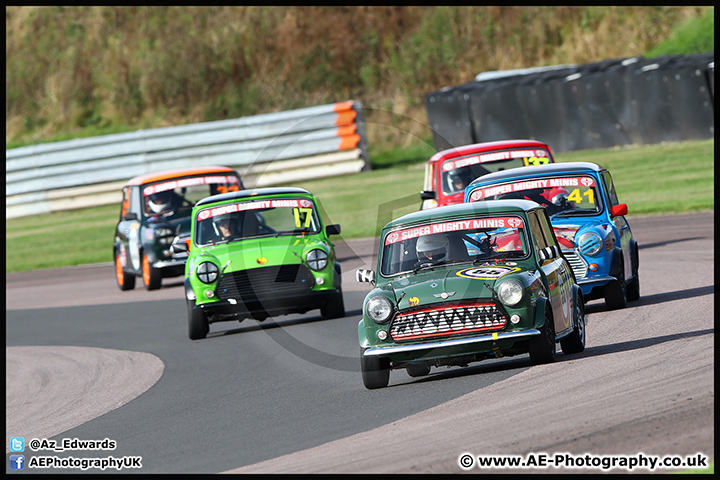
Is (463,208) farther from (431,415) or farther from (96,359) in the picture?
(96,359)

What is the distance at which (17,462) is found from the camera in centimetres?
813

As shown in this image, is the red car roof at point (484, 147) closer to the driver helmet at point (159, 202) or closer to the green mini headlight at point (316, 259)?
the green mini headlight at point (316, 259)

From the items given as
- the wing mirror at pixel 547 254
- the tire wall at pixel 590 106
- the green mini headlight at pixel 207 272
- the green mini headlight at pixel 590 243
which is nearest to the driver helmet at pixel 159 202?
the green mini headlight at pixel 207 272

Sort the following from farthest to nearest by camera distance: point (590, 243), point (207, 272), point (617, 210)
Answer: point (207, 272)
point (617, 210)
point (590, 243)

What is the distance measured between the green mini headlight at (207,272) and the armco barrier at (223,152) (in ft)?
62.0

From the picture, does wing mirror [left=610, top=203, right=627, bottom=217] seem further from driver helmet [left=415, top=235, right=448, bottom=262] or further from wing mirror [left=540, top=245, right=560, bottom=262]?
driver helmet [left=415, top=235, right=448, bottom=262]

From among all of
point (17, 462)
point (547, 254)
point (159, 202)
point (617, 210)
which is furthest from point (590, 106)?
point (17, 462)

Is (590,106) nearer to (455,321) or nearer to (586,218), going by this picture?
(586,218)

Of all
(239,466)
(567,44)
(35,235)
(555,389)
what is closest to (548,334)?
(555,389)

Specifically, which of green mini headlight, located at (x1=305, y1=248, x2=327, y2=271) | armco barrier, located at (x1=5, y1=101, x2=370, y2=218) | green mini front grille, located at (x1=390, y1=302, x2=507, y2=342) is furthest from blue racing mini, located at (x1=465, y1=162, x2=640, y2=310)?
armco barrier, located at (x1=5, y1=101, x2=370, y2=218)

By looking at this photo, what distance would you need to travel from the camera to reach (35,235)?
31.4m

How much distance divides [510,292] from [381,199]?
20.4 m

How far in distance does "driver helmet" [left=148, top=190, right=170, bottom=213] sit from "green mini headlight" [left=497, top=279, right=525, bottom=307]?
11.4m

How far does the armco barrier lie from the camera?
32.7 m
